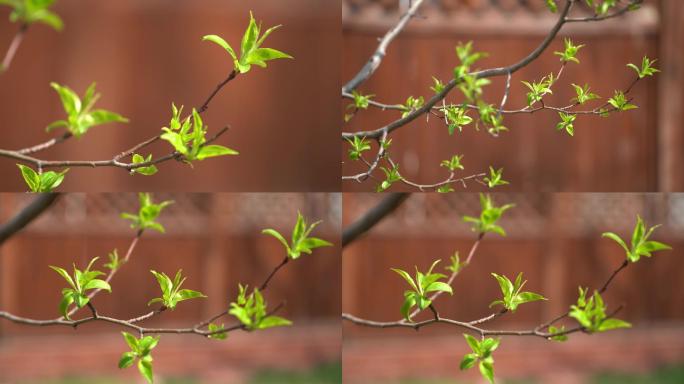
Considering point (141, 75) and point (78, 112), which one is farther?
point (141, 75)

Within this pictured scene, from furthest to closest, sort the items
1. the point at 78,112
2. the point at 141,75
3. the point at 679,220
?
the point at 679,220
the point at 141,75
the point at 78,112

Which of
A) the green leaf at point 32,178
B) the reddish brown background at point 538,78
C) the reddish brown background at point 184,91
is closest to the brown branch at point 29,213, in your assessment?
the green leaf at point 32,178

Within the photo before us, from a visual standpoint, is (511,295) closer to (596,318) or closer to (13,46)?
(596,318)

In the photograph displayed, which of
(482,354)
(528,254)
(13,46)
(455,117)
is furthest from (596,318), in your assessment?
(528,254)

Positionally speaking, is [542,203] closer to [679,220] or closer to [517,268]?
[517,268]

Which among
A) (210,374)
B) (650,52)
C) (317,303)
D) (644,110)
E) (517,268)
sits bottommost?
(210,374)

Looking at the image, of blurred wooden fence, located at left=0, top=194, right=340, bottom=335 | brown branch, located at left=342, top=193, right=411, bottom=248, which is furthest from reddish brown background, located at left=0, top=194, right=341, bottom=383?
brown branch, located at left=342, top=193, right=411, bottom=248

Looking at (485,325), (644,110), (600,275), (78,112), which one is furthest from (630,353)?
(78,112)

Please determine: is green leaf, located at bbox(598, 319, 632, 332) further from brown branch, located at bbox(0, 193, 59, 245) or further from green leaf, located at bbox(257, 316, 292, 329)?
brown branch, located at bbox(0, 193, 59, 245)
